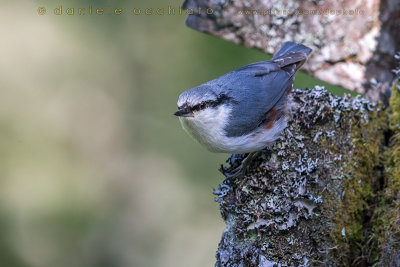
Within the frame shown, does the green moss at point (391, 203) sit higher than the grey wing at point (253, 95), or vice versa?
the grey wing at point (253, 95)

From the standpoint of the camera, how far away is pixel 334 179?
226 cm

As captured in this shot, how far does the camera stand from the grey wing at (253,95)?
240 centimetres

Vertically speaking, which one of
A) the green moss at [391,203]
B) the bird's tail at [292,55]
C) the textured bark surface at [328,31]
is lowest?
the green moss at [391,203]

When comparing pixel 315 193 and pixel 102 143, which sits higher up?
pixel 102 143

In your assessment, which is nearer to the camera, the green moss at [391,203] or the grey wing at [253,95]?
the green moss at [391,203]

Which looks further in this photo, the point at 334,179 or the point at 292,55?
the point at 292,55

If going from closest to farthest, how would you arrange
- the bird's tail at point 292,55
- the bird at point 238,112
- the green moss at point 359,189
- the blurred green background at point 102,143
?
the green moss at point 359,189 < the bird at point 238,112 < the bird's tail at point 292,55 < the blurred green background at point 102,143

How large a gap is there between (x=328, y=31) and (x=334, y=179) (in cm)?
118

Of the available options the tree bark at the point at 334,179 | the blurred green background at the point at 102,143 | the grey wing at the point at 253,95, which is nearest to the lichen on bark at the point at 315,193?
the tree bark at the point at 334,179

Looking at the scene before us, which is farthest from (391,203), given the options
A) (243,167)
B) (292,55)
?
(292,55)

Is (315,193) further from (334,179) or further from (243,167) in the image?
(243,167)

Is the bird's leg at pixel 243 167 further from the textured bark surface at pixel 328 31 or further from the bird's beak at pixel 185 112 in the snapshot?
the textured bark surface at pixel 328 31

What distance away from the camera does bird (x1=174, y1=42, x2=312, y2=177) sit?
2307 millimetres

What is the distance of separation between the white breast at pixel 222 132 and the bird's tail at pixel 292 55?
483mm
